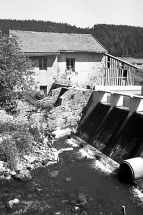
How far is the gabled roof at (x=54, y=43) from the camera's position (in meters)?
27.3

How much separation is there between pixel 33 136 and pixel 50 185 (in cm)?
618

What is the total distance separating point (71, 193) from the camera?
11.9m

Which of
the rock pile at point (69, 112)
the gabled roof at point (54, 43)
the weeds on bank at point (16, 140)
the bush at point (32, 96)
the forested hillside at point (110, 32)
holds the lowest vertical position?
the weeds on bank at point (16, 140)

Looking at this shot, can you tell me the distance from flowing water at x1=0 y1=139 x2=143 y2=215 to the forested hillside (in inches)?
2700

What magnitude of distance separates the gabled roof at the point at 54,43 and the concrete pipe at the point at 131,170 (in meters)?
17.8

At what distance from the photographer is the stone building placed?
90.4 feet

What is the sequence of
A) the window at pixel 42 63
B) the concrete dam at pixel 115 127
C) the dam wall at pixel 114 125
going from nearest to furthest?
1. the concrete dam at pixel 115 127
2. the dam wall at pixel 114 125
3. the window at pixel 42 63

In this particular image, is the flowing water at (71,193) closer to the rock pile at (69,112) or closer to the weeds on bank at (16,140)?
the weeds on bank at (16,140)

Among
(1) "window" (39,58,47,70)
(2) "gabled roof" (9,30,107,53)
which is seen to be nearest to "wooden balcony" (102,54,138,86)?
(2) "gabled roof" (9,30,107,53)

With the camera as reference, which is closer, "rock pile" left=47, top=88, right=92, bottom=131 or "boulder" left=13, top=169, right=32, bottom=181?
"boulder" left=13, top=169, right=32, bottom=181

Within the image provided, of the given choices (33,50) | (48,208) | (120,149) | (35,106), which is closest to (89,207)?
(48,208)

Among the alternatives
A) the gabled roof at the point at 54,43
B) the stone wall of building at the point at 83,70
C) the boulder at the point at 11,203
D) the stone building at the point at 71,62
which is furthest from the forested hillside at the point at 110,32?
the boulder at the point at 11,203

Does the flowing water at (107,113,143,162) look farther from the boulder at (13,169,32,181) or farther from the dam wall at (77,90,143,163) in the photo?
the boulder at (13,169,32,181)

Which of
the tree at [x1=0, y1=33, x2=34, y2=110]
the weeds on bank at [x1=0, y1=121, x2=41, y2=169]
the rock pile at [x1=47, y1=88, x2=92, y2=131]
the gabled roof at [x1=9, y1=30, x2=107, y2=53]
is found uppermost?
the gabled roof at [x1=9, y1=30, x2=107, y2=53]
